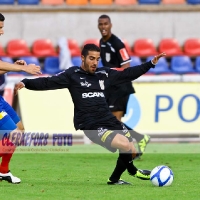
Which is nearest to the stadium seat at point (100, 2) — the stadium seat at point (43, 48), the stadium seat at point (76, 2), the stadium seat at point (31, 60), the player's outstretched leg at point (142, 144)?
the stadium seat at point (76, 2)

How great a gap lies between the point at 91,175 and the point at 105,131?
153 centimetres

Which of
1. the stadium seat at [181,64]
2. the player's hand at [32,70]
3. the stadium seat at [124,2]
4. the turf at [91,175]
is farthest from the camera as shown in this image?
the stadium seat at [124,2]

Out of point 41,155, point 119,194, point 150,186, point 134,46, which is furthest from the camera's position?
point 134,46

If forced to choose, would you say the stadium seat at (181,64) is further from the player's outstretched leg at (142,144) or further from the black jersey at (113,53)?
the player's outstretched leg at (142,144)

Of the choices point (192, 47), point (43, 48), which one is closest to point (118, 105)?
point (43, 48)

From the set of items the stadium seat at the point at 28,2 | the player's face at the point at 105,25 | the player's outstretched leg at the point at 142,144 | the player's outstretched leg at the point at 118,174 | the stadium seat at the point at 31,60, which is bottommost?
the player's outstretched leg at the point at 142,144

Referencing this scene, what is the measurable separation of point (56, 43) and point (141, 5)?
2.73 metres

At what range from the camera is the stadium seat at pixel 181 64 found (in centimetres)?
1803

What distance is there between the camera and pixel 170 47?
19.1 metres

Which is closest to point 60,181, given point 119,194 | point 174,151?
point 119,194

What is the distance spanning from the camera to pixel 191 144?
14.3 meters

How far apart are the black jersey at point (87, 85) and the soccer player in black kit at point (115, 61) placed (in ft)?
9.91

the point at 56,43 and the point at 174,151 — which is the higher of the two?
the point at 56,43

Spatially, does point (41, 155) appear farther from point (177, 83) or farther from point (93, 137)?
point (93, 137)
